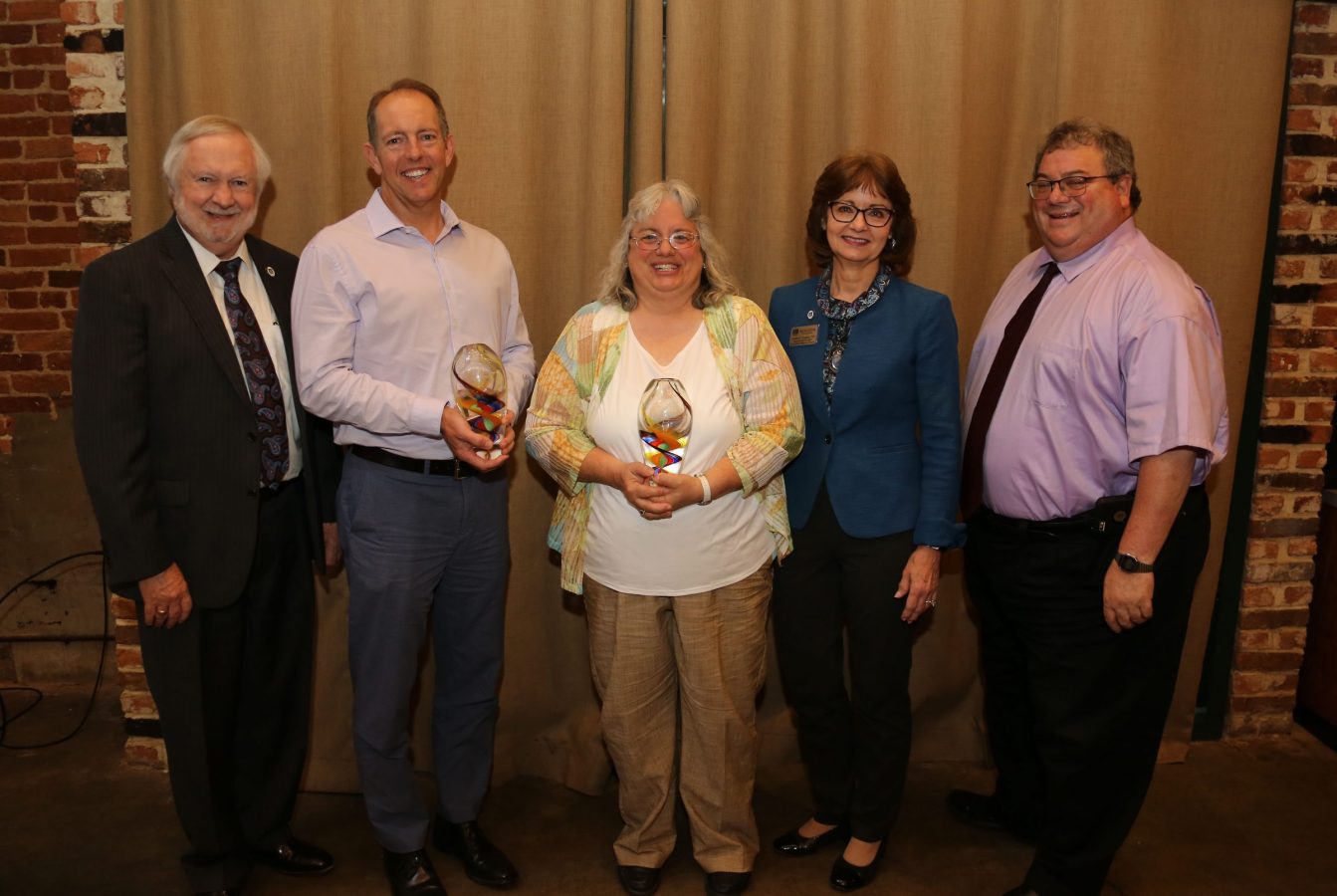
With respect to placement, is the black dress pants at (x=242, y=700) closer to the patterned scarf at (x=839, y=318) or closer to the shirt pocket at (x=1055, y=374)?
the patterned scarf at (x=839, y=318)

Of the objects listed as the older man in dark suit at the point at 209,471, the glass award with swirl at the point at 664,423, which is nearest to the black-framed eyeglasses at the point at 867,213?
the glass award with swirl at the point at 664,423

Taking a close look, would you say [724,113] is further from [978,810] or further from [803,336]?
[978,810]

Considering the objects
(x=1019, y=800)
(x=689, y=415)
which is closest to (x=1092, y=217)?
(x=689, y=415)

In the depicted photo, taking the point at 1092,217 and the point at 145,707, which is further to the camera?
the point at 145,707

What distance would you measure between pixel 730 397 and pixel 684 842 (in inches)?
50.9

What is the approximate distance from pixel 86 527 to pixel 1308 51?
4521mm

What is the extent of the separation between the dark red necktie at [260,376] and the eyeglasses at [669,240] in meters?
0.93

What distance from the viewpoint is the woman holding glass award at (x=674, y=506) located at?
2.25 meters

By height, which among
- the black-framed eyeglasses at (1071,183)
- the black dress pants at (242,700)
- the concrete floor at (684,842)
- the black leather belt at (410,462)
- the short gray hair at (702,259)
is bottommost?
the concrete floor at (684,842)

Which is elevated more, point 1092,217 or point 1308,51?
point 1308,51

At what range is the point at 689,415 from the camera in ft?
6.99

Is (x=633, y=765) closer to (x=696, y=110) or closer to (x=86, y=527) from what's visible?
(x=696, y=110)

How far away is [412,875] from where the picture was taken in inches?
96.0

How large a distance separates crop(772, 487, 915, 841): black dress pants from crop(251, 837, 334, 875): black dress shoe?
4.37 feet
